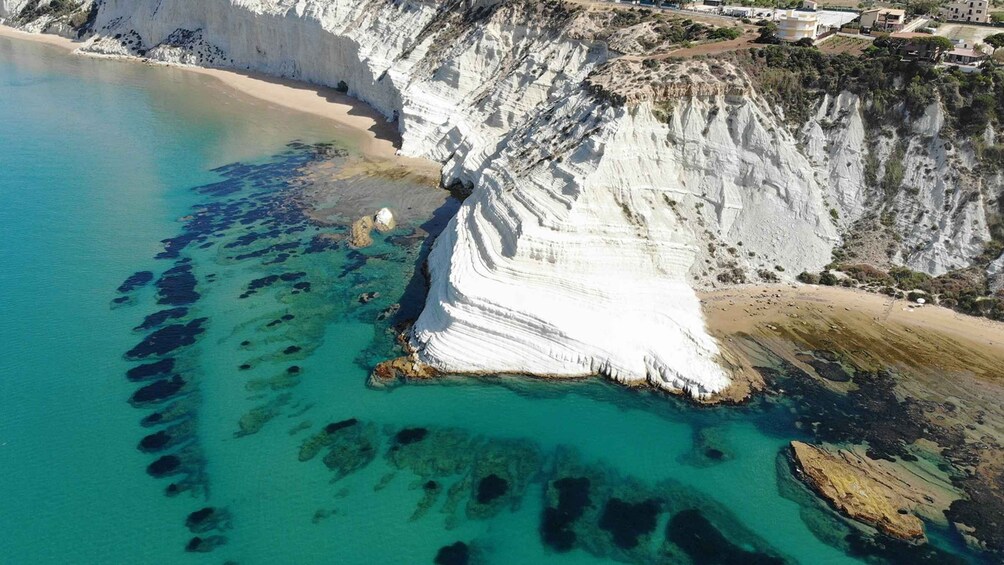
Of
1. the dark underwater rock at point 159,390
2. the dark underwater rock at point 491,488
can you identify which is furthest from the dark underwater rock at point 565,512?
the dark underwater rock at point 159,390

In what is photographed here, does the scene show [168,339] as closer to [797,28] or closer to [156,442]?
[156,442]

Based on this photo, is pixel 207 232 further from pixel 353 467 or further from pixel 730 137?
pixel 730 137

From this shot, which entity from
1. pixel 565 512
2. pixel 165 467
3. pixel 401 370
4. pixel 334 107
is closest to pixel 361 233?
pixel 401 370

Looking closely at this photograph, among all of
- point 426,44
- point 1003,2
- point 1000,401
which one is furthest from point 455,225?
point 1003,2

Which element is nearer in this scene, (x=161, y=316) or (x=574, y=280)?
(x=574, y=280)

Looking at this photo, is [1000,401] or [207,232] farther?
[207,232]

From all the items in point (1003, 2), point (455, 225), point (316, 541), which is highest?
point (1003, 2)

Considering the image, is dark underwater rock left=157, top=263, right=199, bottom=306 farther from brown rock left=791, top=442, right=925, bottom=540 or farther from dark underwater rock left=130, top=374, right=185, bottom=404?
brown rock left=791, top=442, right=925, bottom=540
